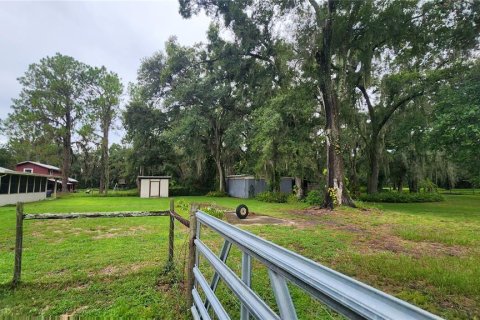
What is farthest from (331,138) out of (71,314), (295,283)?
(295,283)

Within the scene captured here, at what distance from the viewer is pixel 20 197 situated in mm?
16703

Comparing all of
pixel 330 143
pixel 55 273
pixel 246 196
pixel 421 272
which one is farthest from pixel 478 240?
pixel 246 196

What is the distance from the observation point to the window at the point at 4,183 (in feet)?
47.8

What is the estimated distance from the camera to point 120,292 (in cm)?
333

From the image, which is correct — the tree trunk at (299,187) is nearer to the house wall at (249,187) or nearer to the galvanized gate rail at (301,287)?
the house wall at (249,187)

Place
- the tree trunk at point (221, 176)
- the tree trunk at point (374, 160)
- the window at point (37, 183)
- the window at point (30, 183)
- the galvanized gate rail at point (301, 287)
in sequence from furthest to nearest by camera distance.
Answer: the tree trunk at point (221, 176) → the window at point (37, 183) → the window at point (30, 183) → the tree trunk at point (374, 160) → the galvanized gate rail at point (301, 287)

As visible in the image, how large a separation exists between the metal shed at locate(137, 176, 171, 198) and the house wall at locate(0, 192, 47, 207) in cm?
690

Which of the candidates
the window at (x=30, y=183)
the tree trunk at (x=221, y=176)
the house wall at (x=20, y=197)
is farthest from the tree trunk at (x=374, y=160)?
the window at (x=30, y=183)

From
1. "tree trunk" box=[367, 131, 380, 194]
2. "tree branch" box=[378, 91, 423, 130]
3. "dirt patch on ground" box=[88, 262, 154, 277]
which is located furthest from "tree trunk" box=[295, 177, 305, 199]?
"dirt patch on ground" box=[88, 262, 154, 277]

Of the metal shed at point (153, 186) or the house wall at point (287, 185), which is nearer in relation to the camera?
the house wall at point (287, 185)

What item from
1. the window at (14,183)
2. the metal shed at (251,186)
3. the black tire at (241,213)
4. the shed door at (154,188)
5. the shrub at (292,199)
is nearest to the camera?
the black tire at (241,213)

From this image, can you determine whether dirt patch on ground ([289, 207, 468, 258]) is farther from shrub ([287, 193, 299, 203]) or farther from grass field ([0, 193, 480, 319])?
shrub ([287, 193, 299, 203])

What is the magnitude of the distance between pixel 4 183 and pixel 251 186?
49.0 ft

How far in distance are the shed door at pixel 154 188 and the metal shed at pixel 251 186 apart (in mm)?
6328
